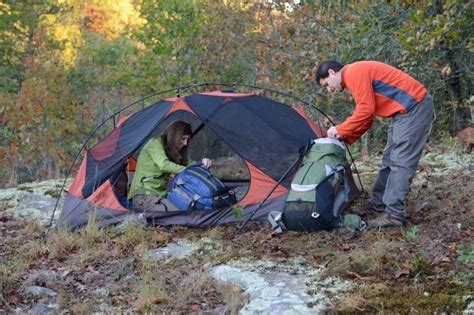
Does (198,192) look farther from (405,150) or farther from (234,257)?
(405,150)

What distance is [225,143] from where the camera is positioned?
653 cm

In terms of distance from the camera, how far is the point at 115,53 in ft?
67.5

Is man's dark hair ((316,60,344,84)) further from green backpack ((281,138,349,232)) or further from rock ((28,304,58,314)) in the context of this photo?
rock ((28,304,58,314))

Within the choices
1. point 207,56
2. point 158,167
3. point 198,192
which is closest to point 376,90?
point 198,192

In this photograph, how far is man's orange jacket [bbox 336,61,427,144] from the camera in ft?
17.8

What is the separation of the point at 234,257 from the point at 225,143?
1771 mm

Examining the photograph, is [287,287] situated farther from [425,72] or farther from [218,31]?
[218,31]

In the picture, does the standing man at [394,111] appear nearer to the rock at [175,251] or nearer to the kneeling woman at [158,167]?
the rock at [175,251]

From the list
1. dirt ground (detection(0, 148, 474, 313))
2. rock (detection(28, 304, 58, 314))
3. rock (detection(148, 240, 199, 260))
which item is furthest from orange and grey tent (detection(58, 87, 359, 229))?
rock (detection(28, 304, 58, 314))

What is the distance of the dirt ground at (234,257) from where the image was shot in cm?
401

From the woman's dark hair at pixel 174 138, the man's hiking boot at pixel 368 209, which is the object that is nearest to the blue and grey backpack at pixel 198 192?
the woman's dark hair at pixel 174 138

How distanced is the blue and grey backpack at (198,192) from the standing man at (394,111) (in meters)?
1.55

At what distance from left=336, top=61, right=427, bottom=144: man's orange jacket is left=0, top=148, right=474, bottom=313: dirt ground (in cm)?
105

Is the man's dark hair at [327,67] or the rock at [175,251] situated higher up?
the man's dark hair at [327,67]
